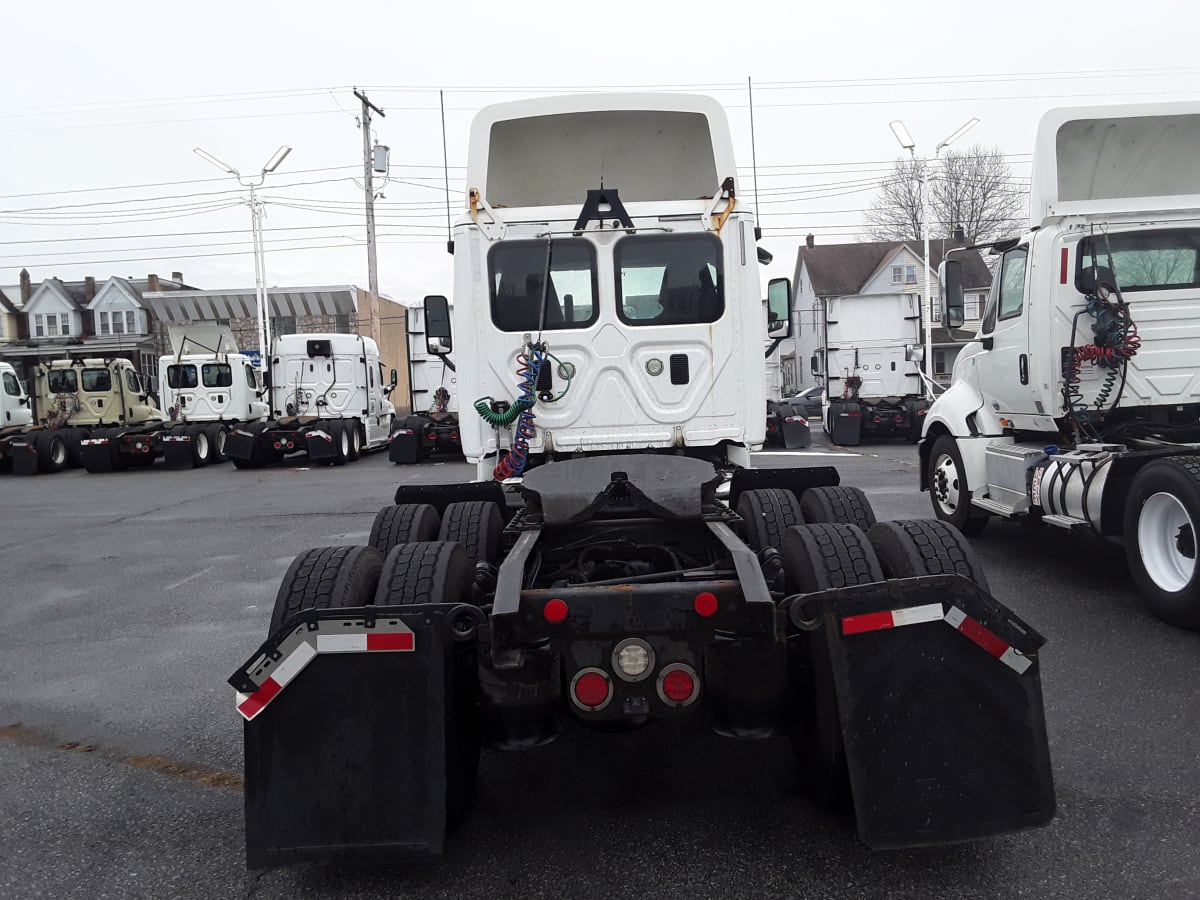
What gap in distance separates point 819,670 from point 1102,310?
4955 mm

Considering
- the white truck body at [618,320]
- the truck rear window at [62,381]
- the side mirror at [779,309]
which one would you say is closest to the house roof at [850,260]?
the truck rear window at [62,381]

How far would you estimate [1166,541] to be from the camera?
558 cm

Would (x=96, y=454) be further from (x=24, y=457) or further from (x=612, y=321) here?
(x=612, y=321)

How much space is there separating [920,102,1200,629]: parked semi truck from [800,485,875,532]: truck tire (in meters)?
2.33

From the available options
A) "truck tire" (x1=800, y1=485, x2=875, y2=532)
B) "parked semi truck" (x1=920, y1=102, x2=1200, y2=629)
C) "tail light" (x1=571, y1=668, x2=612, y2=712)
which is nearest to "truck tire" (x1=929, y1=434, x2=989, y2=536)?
"parked semi truck" (x1=920, y1=102, x2=1200, y2=629)

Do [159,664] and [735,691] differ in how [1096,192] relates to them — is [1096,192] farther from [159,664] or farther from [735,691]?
[159,664]

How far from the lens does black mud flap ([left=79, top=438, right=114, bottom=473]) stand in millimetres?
20438

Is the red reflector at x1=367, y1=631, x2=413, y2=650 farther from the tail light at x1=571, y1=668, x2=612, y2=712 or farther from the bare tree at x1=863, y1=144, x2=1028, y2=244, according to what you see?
the bare tree at x1=863, y1=144, x2=1028, y2=244

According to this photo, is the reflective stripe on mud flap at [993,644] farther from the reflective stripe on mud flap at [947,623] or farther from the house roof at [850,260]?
the house roof at [850,260]

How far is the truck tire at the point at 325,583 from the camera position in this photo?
3.24m

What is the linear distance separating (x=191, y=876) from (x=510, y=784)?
117 centimetres

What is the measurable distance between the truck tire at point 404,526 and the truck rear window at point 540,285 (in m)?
1.57

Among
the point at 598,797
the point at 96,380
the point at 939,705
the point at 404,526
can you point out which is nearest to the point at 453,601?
the point at 598,797

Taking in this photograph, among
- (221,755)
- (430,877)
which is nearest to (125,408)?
(221,755)
